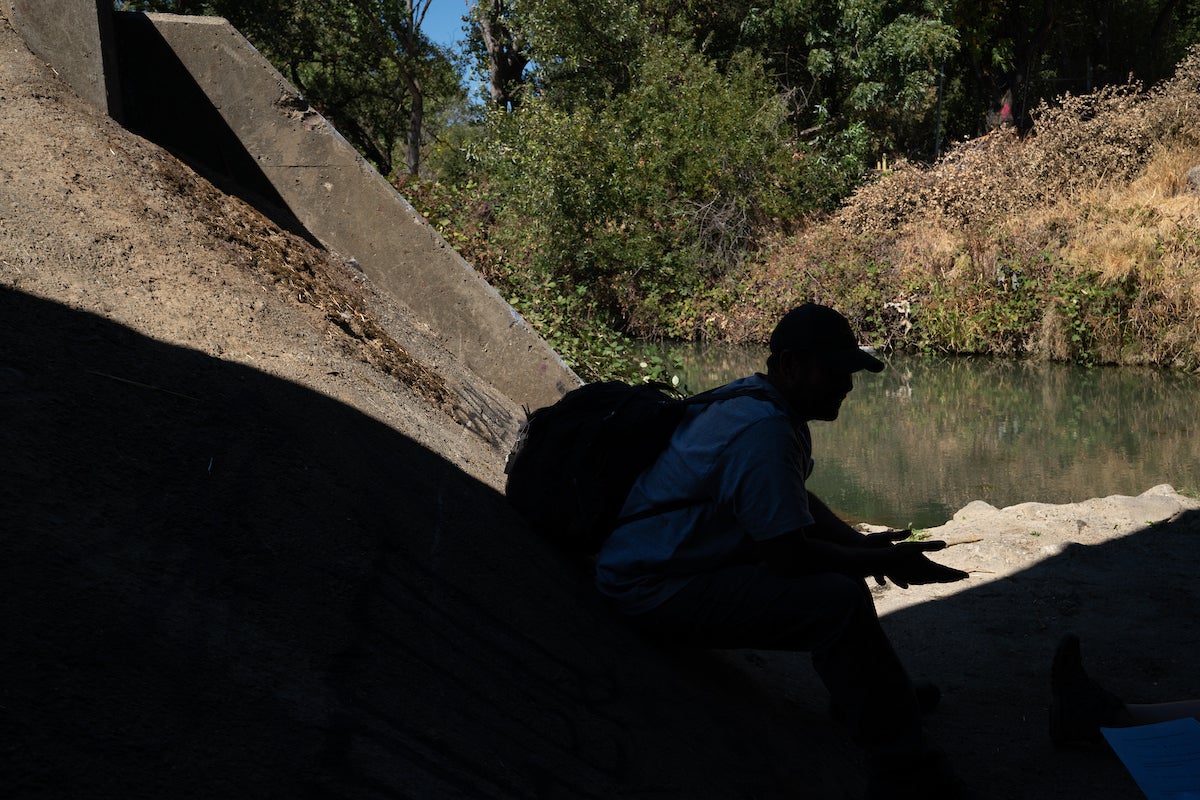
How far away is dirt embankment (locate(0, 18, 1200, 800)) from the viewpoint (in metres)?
2.11

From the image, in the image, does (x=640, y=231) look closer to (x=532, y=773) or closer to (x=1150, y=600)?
(x=1150, y=600)

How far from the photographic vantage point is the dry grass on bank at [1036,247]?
47.1 ft

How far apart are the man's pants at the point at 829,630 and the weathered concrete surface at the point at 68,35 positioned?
152 inches

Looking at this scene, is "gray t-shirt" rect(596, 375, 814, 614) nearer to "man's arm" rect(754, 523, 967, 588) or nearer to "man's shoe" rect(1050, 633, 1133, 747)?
"man's arm" rect(754, 523, 967, 588)

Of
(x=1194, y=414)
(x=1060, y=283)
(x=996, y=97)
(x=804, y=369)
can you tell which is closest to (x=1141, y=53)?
(x=996, y=97)

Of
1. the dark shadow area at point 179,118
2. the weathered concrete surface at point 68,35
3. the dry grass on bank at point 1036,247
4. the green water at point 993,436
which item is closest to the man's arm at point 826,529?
the dark shadow area at point 179,118

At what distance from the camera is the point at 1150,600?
529 cm

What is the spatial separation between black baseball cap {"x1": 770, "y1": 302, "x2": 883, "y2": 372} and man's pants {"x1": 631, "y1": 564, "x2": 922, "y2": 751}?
63cm

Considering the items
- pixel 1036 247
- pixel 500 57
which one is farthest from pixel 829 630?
pixel 500 57

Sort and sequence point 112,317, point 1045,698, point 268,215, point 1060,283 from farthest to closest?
point 1060,283, point 268,215, point 1045,698, point 112,317

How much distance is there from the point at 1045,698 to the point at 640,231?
14230 mm

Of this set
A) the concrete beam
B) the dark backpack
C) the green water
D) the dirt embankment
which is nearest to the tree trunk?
the green water

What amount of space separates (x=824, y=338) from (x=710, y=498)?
0.58m

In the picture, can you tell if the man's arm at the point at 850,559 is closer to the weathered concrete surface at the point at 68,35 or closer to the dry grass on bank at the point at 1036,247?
the weathered concrete surface at the point at 68,35
